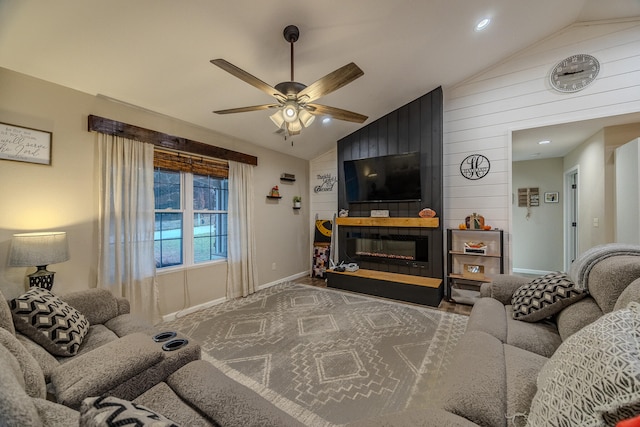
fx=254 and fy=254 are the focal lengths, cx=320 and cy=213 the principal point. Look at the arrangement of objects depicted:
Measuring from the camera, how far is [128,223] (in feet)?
9.33

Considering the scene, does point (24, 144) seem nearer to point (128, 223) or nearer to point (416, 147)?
point (128, 223)

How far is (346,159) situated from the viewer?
187 inches

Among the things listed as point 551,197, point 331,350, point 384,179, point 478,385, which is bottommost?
point 331,350

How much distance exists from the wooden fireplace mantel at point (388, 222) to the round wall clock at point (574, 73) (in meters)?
2.23

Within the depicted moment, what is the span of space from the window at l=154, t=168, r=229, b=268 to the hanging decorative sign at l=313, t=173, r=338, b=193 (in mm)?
2053

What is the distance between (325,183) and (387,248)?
1.89 metres

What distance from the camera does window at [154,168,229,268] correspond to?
3.31 m

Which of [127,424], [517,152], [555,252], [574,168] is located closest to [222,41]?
[127,424]

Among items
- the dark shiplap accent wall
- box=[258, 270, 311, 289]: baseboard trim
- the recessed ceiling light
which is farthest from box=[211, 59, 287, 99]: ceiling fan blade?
box=[258, 270, 311, 289]: baseboard trim

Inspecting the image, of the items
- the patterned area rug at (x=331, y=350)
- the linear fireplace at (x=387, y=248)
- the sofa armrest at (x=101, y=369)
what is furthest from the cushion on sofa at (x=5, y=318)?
the linear fireplace at (x=387, y=248)

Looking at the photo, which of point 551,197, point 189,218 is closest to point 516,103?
point 551,197

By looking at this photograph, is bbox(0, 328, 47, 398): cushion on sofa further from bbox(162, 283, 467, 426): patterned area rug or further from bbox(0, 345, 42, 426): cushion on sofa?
bbox(162, 283, 467, 426): patterned area rug

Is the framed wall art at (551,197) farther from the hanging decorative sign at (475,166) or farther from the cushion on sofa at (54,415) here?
the cushion on sofa at (54,415)

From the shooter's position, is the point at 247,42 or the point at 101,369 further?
the point at 247,42
